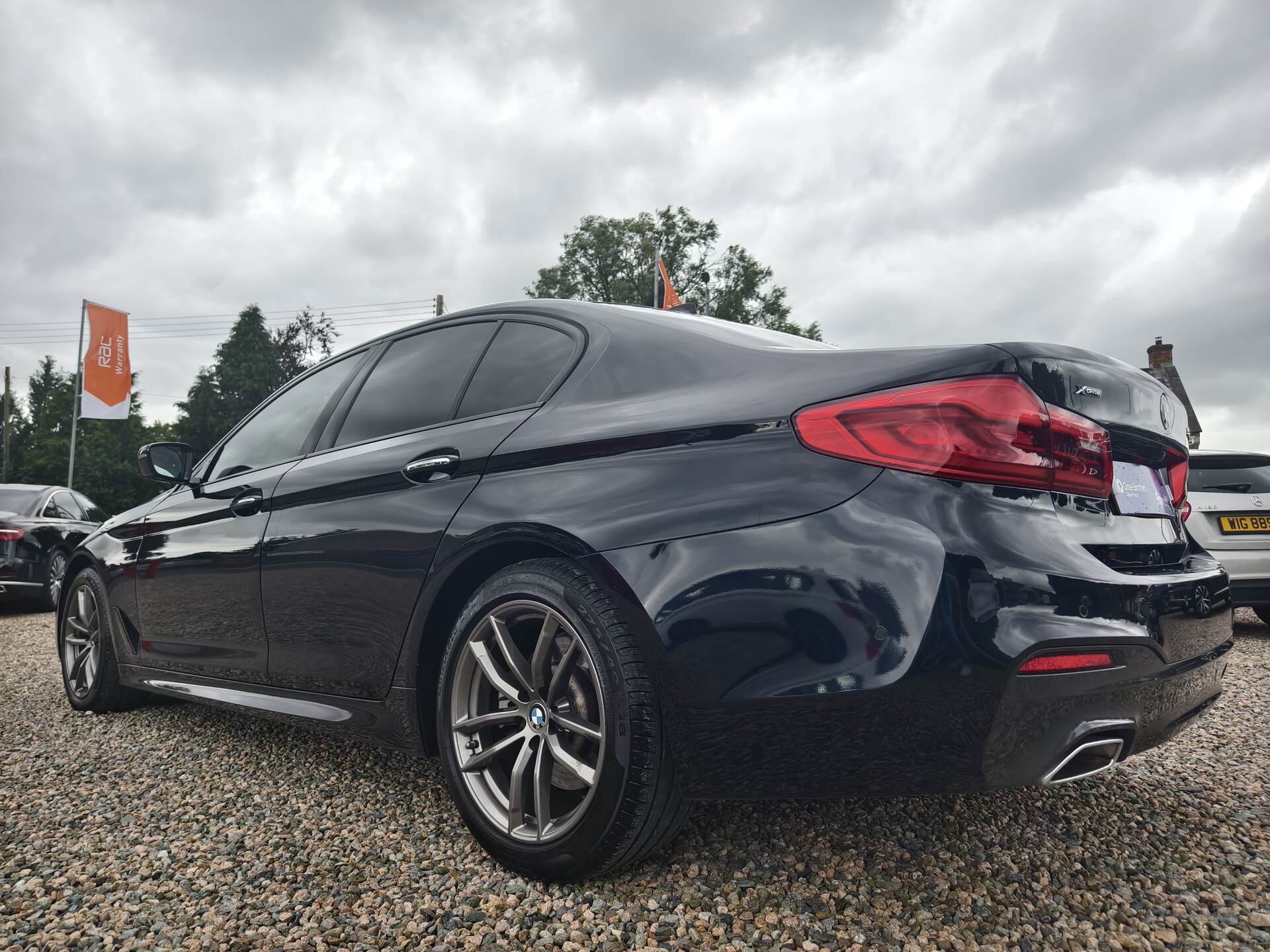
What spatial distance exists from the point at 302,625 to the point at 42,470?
2324 inches

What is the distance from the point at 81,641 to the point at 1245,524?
7366 mm

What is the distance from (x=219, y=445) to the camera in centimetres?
360

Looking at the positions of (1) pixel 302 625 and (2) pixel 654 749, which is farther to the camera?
(1) pixel 302 625

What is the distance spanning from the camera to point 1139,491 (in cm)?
181

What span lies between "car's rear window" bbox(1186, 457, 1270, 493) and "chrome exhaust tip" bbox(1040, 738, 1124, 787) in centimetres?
546

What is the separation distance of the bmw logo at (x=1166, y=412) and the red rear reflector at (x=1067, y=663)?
0.73 meters

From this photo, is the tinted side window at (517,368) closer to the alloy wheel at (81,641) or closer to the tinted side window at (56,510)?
the alloy wheel at (81,641)

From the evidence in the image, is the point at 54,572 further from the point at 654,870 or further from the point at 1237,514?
the point at 1237,514

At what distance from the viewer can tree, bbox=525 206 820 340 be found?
40.5m

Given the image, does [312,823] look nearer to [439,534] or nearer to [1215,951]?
[439,534]

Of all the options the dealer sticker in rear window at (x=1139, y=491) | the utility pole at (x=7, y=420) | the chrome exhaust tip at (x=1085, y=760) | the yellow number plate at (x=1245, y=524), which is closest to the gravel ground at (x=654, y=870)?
the chrome exhaust tip at (x=1085, y=760)

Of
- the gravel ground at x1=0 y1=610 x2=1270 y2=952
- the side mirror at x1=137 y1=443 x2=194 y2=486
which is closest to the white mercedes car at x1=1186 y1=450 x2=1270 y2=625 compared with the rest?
the gravel ground at x1=0 y1=610 x2=1270 y2=952

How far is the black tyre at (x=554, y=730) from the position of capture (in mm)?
1755

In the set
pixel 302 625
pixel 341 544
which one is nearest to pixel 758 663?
pixel 341 544
